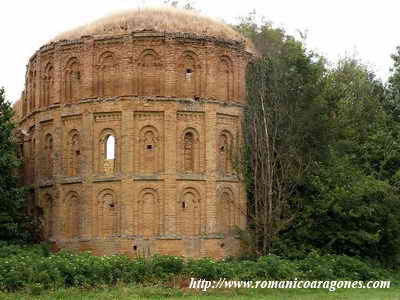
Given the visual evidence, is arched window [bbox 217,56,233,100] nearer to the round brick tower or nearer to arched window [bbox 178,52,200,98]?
the round brick tower

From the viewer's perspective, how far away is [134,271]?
1895 cm

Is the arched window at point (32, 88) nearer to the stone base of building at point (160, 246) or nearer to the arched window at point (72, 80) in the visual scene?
the arched window at point (72, 80)

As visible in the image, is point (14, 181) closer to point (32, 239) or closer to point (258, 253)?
point (32, 239)

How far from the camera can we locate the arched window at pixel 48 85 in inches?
1104

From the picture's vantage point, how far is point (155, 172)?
83.5ft

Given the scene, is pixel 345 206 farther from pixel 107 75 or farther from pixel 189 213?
pixel 107 75

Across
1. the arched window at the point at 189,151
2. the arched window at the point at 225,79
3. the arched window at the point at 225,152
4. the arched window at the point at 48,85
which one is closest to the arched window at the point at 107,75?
the arched window at the point at 48,85

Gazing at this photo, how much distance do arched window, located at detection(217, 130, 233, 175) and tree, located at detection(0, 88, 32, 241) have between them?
7954 millimetres

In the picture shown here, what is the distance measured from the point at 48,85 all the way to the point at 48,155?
10.0 feet

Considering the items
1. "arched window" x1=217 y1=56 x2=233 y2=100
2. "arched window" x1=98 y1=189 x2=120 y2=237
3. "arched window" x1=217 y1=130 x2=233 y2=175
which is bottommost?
"arched window" x1=98 y1=189 x2=120 y2=237

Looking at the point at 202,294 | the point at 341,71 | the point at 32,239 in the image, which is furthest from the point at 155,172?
the point at 341,71

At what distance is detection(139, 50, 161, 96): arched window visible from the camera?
26.0 metres

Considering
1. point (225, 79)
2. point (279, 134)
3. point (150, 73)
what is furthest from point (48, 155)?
point (279, 134)

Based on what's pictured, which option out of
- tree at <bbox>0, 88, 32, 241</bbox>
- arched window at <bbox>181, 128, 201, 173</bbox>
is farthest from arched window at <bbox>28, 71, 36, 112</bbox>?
arched window at <bbox>181, 128, 201, 173</bbox>
